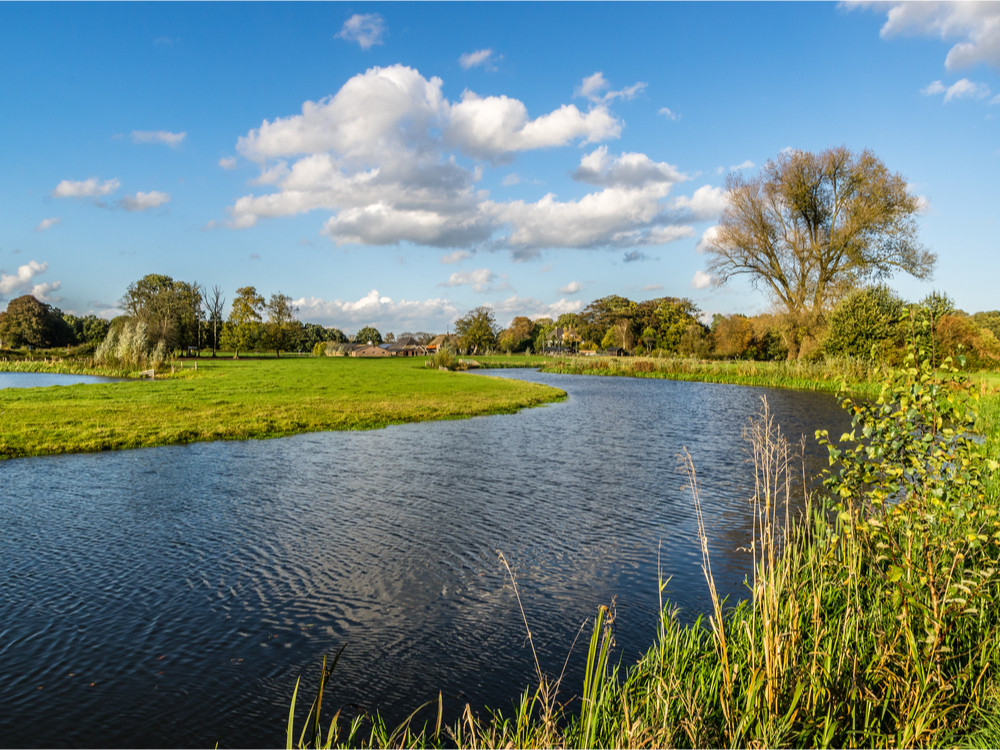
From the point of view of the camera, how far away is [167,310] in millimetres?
71875

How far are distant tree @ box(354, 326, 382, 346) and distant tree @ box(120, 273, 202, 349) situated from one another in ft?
211

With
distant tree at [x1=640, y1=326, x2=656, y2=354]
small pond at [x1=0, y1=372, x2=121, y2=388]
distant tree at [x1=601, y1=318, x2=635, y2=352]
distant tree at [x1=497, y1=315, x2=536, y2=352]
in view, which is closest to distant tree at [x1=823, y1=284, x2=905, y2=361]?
small pond at [x1=0, y1=372, x2=121, y2=388]

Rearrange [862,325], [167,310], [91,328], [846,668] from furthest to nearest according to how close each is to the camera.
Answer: [91,328] → [167,310] → [862,325] → [846,668]

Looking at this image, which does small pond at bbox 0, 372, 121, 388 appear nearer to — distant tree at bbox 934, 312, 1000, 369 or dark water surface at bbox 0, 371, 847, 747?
dark water surface at bbox 0, 371, 847, 747

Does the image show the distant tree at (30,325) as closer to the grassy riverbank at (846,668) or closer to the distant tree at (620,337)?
the distant tree at (620,337)

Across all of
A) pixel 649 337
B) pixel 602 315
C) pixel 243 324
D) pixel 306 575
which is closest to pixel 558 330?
Result: pixel 602 315

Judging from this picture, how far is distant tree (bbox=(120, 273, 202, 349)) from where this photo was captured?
198ft

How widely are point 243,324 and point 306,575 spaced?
100728 mm

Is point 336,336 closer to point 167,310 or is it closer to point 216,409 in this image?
point 167,310

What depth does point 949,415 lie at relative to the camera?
198 inches

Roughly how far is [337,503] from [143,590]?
4185 millimetres

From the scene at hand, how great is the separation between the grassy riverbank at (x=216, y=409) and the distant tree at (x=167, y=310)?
2905cm

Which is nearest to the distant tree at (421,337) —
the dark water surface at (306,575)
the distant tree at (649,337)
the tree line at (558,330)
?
the tree line at (558,330)

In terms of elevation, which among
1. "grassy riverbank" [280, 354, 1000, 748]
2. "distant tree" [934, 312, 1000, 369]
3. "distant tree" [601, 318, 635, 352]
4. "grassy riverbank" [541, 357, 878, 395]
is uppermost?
"distant tree" [601, 318, 635, 352]
